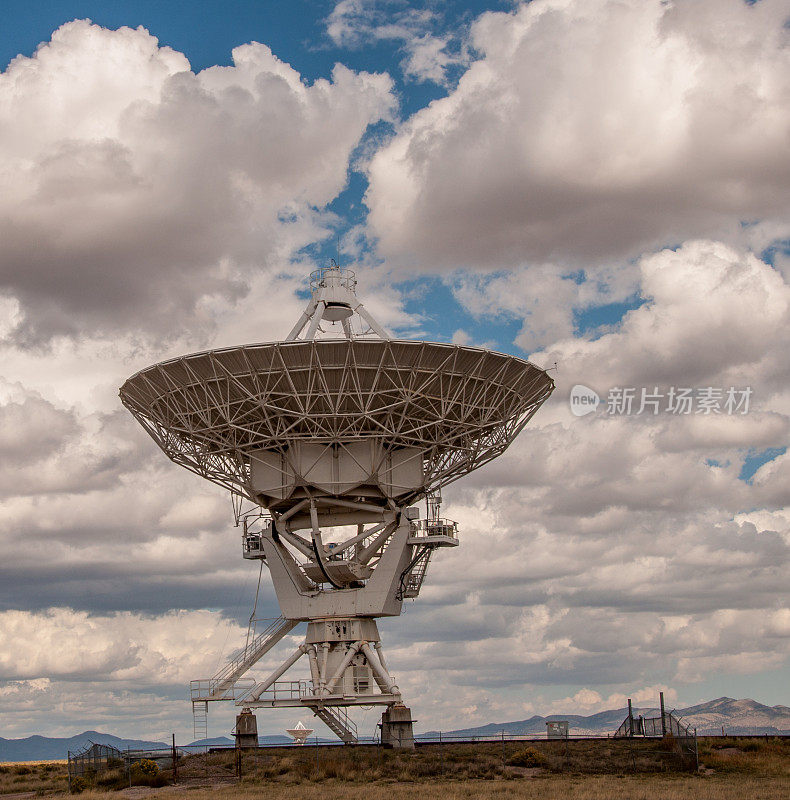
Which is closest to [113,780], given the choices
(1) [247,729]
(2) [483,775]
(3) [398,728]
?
(1) [247,729]

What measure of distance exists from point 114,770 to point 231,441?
43.3 feet

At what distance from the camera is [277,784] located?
38.4m

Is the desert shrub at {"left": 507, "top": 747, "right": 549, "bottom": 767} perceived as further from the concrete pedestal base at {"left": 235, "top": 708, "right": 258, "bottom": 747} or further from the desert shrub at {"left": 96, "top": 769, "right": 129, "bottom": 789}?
the desert shrub at {"left": 96, "top": 769, "right": 129, "bottom": 789}

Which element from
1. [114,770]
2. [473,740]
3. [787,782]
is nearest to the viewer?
[787,782]

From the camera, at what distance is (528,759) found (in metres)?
42.2

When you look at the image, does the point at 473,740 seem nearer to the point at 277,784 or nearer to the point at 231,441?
the point at 277,784

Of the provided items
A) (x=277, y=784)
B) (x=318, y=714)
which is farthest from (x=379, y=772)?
(x=318, y=714)

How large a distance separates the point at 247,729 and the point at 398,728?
676 centimetres

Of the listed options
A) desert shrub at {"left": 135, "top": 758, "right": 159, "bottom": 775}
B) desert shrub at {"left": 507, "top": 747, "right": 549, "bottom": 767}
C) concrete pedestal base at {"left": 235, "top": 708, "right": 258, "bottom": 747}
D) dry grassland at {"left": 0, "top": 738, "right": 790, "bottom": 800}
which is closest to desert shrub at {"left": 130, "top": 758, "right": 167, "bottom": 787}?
desert shrub at {"left": 135, "top": 758, "right": 159, "bottom": 775}

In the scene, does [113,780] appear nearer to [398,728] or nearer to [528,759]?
[398,728]

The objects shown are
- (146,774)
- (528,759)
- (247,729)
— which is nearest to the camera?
(146,774)

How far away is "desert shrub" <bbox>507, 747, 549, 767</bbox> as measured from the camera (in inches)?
1650

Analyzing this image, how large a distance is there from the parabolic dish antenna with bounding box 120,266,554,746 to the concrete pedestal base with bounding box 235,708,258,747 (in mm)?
792

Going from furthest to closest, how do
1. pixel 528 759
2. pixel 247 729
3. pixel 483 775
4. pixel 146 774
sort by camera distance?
Answer: pixel 247 729 < pixel 528 759 < pixel 146 774 < pixel 483 775
